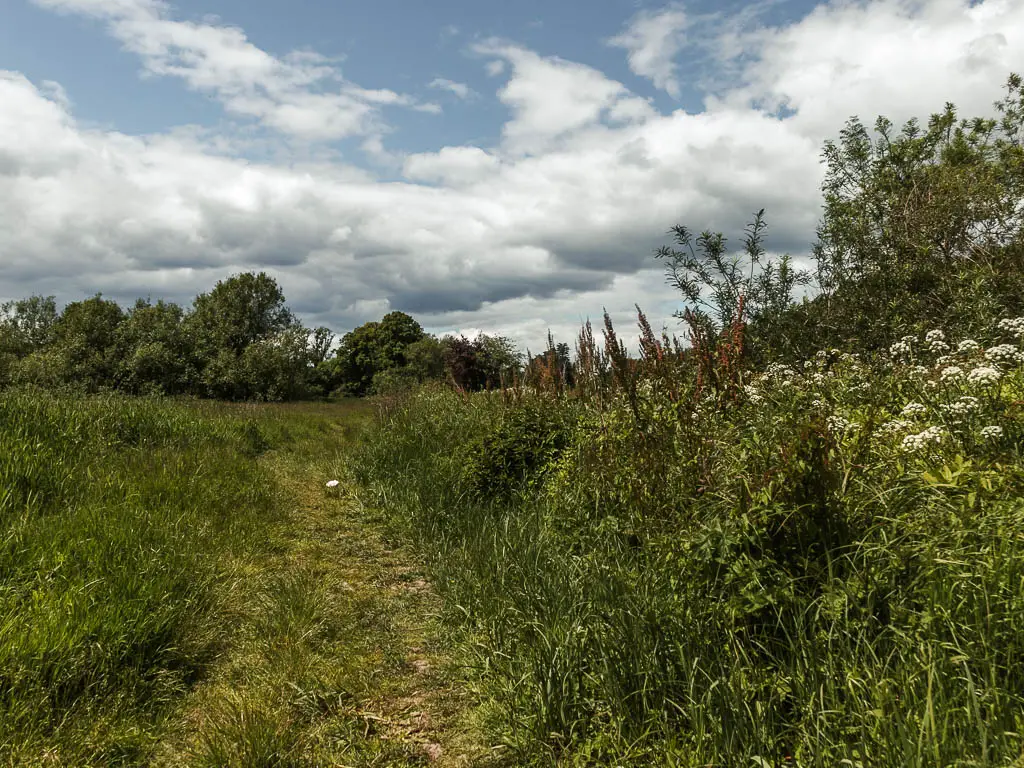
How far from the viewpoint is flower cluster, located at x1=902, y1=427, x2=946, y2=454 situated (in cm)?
295

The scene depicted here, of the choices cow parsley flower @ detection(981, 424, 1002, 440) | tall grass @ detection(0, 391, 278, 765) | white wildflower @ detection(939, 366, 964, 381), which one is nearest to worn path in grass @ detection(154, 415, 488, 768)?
tall grass @ detection(0, 391, 278, 765)

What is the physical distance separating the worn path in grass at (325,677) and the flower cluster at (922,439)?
272 centimetres

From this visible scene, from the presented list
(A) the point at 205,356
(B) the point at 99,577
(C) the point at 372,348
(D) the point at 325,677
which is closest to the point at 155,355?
(A) the point at 205,356

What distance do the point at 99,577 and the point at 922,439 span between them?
15.8ft

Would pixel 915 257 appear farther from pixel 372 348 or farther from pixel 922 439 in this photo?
pixel 372 348

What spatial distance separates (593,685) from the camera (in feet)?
8.13

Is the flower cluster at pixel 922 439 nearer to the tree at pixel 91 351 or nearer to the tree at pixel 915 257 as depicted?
the tree at pixel 915 257

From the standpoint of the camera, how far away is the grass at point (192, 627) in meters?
2.46

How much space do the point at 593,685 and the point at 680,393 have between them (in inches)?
87.8

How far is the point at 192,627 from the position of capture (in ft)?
10.9

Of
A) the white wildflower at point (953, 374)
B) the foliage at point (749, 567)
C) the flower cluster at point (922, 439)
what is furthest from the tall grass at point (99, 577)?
the white wildflower at point (953, 374)

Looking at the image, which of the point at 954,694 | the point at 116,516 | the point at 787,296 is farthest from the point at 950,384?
the point at 116,516

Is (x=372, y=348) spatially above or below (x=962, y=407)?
above

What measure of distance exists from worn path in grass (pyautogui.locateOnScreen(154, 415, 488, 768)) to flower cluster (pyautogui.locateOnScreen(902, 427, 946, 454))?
2723mm
